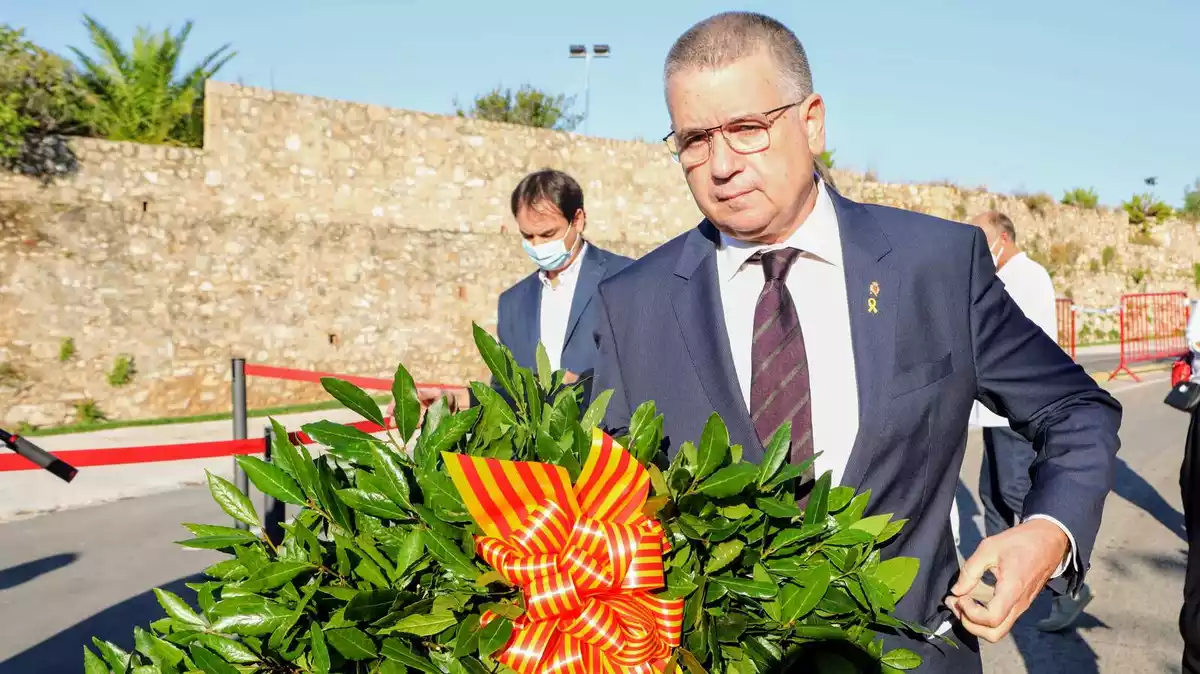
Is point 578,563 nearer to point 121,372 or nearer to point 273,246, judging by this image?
point 121,372

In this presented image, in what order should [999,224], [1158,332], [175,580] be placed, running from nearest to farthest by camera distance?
[175,580] → [999,224] → [1158,332]

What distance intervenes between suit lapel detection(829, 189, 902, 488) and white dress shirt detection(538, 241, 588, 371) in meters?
3.08

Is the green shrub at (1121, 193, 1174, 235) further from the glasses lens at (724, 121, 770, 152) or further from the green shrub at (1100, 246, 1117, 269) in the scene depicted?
the glasses lens at (724, 121, 770, 152)

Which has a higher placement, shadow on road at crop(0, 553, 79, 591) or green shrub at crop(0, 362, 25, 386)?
green shrub at crop(0, 362, 25, 386)

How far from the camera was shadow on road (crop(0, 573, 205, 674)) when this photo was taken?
201 inches

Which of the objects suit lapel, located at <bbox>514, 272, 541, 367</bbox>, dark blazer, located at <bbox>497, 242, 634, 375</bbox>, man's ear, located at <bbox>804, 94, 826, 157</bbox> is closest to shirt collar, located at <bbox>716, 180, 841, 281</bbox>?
man's ear, located at <bbox>804, 94, 826, 157</bbox>

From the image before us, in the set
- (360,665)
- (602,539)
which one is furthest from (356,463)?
(602,539)

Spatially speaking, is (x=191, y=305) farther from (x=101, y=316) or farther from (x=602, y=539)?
(x=602, y=539)

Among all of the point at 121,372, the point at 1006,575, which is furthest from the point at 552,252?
the point at 121,372

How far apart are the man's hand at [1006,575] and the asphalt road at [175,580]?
359 centimetres

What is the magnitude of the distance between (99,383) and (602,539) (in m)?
14.1

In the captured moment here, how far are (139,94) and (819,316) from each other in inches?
656

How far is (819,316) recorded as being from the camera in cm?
215

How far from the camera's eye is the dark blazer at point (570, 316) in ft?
16.2
